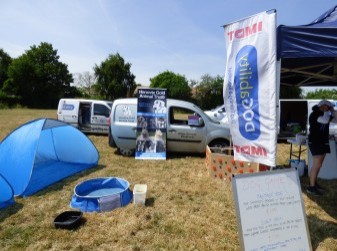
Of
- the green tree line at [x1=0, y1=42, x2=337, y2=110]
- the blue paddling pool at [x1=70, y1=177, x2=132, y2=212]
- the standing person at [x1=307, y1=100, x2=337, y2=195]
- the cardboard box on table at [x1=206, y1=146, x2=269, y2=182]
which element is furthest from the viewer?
the green tree line at [x1=0, y1=42, x2=337, y2=110]

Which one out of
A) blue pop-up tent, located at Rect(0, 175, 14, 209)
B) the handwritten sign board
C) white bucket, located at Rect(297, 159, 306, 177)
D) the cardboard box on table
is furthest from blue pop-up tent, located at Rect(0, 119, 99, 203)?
white bucket, located at Rect(297, 159, 306, 177)

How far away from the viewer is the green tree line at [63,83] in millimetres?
31625

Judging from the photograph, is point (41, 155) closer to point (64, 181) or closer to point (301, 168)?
point (64, 181)

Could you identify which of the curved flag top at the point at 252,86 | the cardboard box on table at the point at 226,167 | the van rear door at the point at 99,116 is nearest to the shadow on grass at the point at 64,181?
the cardboard box on table at the point at 226,167

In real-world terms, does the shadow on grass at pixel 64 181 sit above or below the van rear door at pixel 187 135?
below

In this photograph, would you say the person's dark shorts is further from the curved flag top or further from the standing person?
the curved flag top

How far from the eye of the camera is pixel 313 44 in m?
3.22

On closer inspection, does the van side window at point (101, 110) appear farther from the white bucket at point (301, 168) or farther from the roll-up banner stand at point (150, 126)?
the white bucket at point (301, 168)

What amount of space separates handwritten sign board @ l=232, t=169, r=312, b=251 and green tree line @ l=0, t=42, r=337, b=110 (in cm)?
2776

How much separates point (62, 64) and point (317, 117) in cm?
4254

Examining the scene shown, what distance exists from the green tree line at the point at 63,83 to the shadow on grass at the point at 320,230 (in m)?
26.8

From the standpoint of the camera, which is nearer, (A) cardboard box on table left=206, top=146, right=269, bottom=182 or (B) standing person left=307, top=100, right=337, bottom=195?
(B) standing person left=307, top=100, right=337, bottom=195

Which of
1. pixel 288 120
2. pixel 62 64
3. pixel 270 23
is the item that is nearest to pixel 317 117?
pixel 270 23

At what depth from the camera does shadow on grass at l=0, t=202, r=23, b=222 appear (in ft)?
13.3
